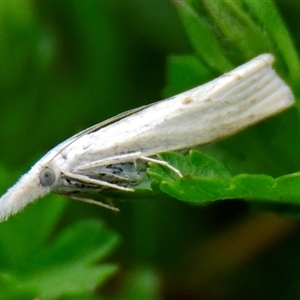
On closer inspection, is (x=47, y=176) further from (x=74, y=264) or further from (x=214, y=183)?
(x=214, y=183)

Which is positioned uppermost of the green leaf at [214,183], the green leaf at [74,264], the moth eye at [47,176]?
the moth eye at [47,176]

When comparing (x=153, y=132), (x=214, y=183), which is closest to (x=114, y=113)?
(x=153, y=132)

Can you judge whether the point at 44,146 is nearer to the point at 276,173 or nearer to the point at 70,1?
the point at 70,1

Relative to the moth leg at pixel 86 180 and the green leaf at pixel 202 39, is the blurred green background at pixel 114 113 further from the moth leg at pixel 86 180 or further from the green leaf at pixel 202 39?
the green leaf at pixel 202 39

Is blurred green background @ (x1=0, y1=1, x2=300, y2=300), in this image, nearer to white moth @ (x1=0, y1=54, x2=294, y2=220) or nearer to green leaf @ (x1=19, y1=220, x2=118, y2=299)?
green leaf @ (x1=19, y1=220, x2=118, y2=299)

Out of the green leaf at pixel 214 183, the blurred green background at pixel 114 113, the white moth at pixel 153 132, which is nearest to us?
the green leaf at pixel 214 183

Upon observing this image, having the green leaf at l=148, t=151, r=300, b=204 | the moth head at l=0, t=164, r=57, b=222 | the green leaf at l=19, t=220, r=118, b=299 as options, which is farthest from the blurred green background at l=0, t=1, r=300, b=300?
the green leaf at l=148, t=151, r=300, b=204

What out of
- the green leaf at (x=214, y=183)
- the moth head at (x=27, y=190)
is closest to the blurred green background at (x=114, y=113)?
the moth head at (x=27, y=190)

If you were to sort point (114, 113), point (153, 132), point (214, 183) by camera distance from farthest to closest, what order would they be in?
point (114, 113)
point (153, 132)
point (214, 183)

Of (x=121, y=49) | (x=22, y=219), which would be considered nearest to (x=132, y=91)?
(x=121, y=49)
